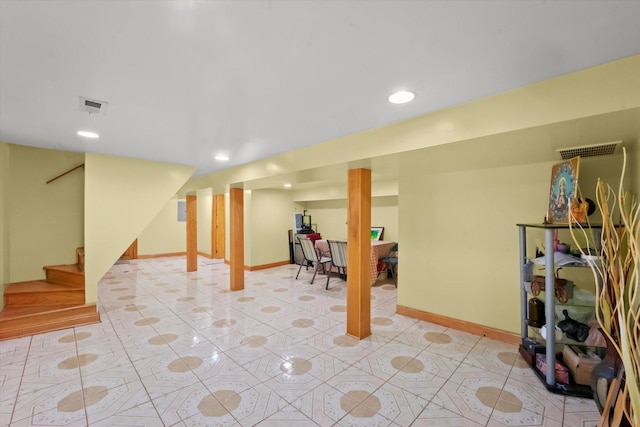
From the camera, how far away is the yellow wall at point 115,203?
Result: 11.3 feet

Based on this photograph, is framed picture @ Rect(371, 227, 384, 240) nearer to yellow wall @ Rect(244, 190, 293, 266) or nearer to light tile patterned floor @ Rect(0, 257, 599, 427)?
yellow wall @ Rect(244, 190, 293, 266)

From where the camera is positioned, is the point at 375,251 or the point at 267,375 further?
the point at 375,251

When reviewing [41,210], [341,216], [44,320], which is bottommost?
[44,320]

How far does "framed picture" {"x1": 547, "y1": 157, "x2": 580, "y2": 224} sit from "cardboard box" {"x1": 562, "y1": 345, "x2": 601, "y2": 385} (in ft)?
3.21

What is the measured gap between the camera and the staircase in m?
2.89

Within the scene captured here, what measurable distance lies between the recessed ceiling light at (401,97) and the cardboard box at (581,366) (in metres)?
2.20

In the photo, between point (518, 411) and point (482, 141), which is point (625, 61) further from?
point (518, 411)

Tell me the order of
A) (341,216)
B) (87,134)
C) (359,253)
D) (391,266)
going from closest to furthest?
(87,134) → (359,253) → (391,266) → (341,216)

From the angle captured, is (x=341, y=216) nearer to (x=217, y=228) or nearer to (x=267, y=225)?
(x=267, y=225)

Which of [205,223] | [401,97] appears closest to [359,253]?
[401,97]

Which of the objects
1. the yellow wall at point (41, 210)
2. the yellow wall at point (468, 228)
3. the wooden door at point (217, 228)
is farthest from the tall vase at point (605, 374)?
the wooden door at point (217, 228)

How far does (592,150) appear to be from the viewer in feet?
6.64

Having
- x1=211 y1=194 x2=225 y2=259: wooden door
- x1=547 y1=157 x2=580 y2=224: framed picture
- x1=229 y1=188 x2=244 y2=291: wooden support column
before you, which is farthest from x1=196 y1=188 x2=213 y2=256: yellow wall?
x1=547 y1=157 x2=580 y2=224: framed picture

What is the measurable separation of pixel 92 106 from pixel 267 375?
2.38m
